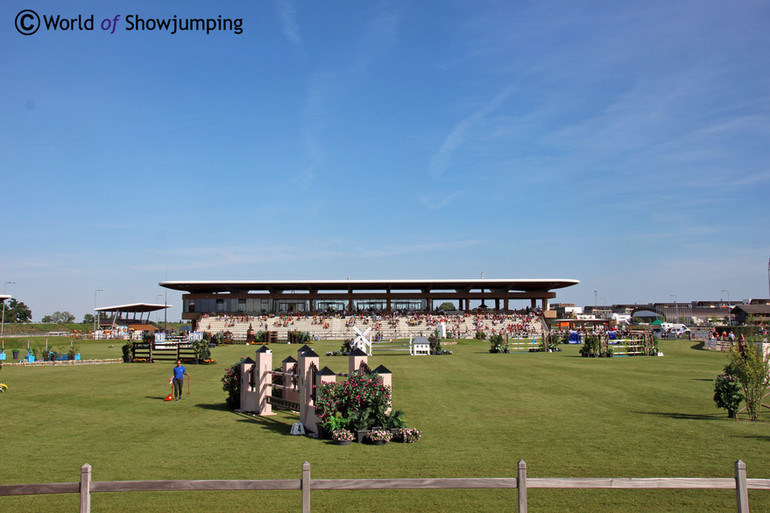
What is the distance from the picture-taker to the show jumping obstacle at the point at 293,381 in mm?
13883

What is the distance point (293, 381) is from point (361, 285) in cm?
6998

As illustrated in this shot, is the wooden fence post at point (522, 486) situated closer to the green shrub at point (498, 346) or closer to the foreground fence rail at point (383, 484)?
the foreground fence rail at point (383, 484)

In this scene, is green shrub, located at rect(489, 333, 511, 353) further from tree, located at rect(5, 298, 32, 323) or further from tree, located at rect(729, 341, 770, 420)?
tree, located at rect(5, 298, 32, 323)

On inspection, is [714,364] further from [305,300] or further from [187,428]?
[305,300]

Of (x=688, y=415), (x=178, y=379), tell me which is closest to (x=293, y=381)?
(x=178, y=379)

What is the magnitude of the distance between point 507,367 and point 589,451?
19941mm

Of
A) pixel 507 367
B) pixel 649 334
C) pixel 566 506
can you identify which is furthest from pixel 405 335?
pixel 566 506

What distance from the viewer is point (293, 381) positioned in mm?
16406

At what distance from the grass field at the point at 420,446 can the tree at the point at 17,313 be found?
457 feet

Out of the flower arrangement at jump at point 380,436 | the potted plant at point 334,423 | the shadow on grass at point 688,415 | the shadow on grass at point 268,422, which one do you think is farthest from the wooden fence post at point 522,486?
the shadow on grass at point 688,415

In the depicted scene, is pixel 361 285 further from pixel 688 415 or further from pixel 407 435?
pixel 407 435

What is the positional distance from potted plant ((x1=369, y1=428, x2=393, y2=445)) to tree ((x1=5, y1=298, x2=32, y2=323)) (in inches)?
5980

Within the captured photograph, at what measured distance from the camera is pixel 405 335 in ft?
232

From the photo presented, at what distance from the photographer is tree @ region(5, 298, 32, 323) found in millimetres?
138875
